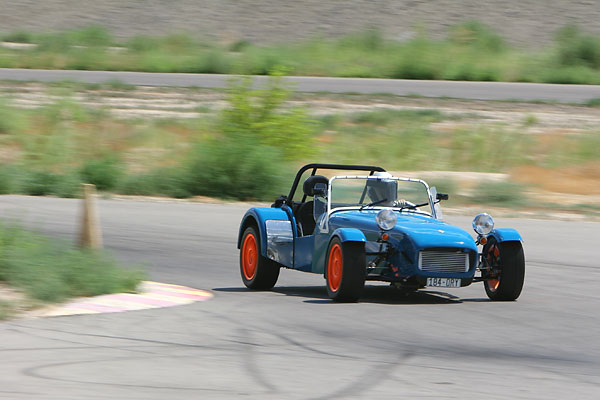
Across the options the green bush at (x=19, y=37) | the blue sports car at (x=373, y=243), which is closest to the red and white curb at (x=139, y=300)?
the blue sports car at (x=373, y=243)

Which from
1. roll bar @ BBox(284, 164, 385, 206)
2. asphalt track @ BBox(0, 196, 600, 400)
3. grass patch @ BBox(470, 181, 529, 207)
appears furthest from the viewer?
grass patch @ BBox(470, 181, 529, 207)

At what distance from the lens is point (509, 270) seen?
10.3 metres

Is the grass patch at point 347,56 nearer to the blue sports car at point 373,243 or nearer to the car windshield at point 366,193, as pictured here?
the blue sports car at point 373,243

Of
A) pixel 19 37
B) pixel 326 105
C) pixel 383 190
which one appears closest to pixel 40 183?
pixel 383 190

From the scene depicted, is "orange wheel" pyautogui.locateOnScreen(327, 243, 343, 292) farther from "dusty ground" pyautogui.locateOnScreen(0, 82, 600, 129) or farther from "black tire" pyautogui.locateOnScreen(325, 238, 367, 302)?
"dusty ground" pyautogui.locateOnScreen(0, 82, 600, 129)

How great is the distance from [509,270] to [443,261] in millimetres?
754

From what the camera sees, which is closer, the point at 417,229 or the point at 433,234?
the point at 433,234

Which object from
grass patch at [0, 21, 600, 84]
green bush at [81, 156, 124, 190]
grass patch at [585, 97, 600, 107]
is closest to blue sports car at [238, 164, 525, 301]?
green bush at [81, 156, 124, 190]

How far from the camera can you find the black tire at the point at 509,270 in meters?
10.3

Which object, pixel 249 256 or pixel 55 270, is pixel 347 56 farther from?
pixel 55 270

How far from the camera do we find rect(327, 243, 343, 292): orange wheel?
32.7 ft

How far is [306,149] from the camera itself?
2483cm

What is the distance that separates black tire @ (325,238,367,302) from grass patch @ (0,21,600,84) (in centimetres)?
3035

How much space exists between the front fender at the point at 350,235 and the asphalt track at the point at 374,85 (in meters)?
27.3
